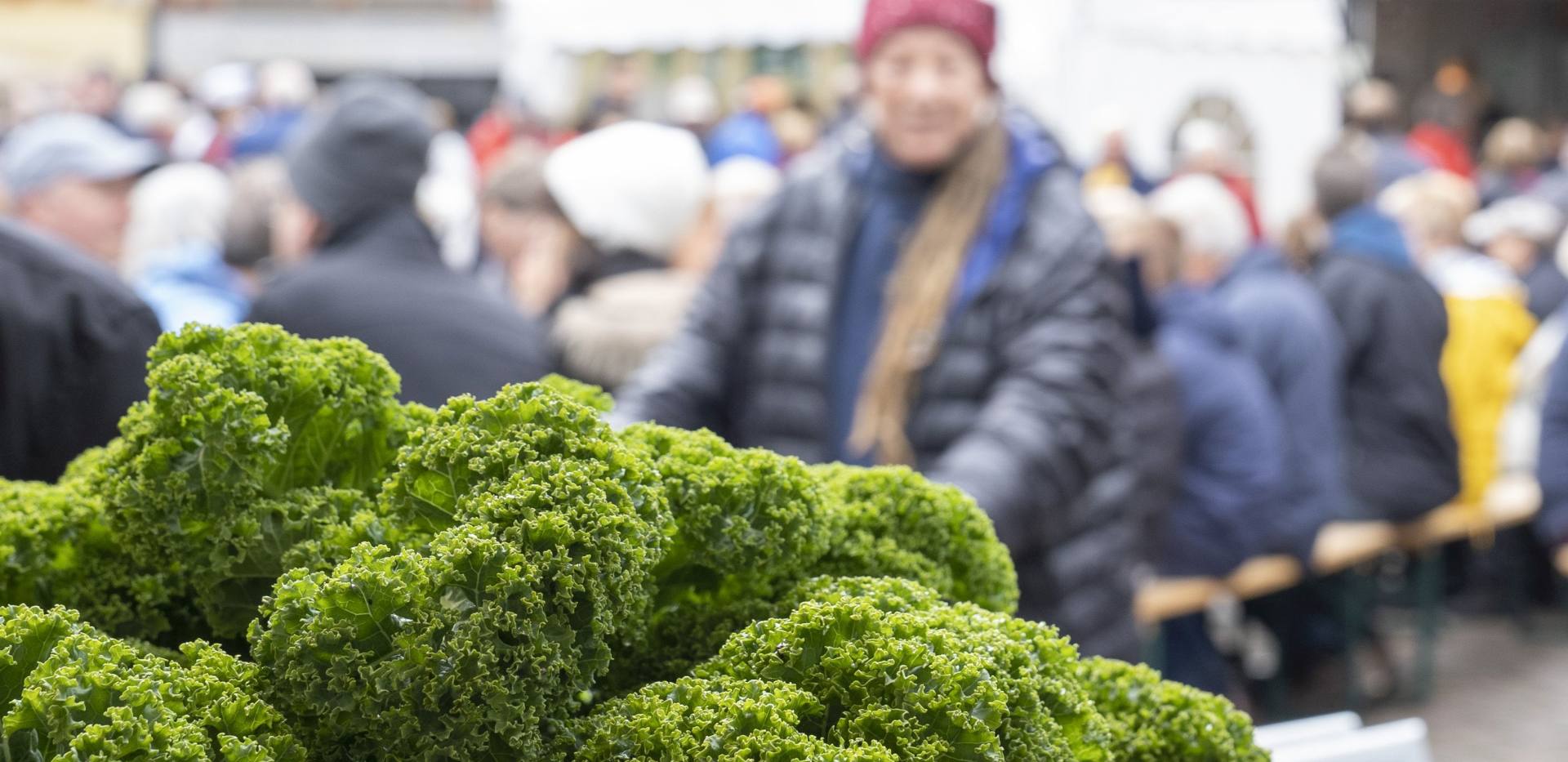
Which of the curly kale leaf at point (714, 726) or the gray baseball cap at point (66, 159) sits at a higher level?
the gray baseball cap at point (66, 159)

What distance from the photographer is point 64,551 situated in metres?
1.45

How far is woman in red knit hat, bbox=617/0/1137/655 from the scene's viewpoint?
11.9ft

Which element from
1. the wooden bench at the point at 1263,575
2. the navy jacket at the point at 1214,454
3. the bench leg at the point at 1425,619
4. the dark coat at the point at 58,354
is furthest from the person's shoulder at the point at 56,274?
the bench leg at the point at 1425,619

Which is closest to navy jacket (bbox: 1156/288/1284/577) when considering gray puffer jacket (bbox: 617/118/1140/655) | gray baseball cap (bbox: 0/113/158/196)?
gray puffer jacket (bbox: 617/118/1140/655)

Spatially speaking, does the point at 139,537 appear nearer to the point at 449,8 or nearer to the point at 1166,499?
the point at 1166,499

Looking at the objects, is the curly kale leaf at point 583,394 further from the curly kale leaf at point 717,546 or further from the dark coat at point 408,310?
the dark coat at point 408,310

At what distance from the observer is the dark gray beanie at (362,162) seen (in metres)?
4.08

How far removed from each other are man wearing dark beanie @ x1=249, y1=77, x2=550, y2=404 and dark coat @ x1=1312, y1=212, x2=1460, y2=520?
549cm

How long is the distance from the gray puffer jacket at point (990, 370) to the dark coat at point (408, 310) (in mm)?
328

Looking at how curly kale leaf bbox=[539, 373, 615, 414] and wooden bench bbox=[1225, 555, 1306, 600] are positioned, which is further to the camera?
wooden bench bbox=[1225, 555, 1306, 600]

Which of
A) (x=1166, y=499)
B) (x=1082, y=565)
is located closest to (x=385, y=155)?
(x=1082, y=565)

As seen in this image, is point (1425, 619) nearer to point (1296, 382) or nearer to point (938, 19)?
point (1296, 382)

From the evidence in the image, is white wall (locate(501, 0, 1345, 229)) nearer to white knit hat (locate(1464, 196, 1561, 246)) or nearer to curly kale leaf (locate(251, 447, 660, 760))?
white knit hat (locate(1464, 196, 1561, 246))

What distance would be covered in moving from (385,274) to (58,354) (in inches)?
49.0
